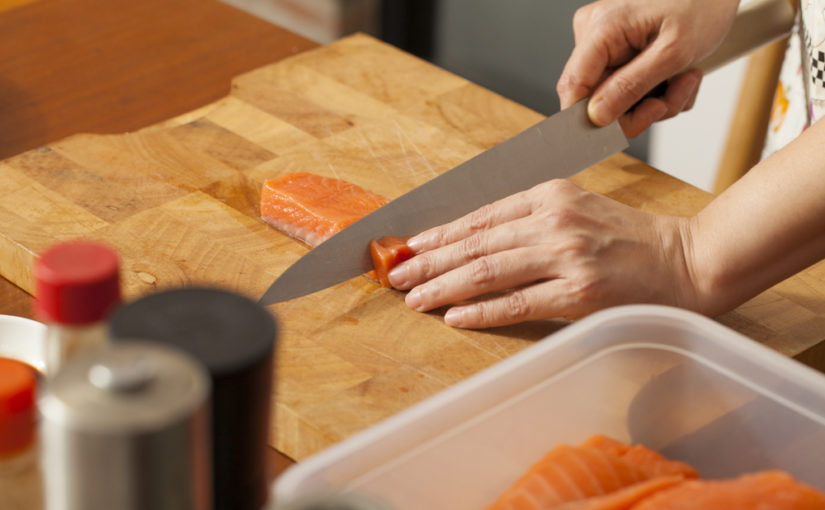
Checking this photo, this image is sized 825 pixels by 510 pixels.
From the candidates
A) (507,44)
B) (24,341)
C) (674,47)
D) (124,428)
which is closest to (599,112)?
(674,47)

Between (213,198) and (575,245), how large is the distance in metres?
0.64

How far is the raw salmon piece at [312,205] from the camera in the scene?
1.52m

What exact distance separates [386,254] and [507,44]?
2.40 metres

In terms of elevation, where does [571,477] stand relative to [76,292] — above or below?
below

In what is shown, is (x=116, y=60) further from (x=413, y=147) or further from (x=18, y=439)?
(x=18, y=439)

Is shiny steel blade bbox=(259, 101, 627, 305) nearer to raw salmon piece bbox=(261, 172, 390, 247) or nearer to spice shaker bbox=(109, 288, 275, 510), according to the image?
raw salmon piece bbox=(261, 172, 390, 247)

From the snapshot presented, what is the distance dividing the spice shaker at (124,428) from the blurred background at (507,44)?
8.39 ft

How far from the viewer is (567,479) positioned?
3.22 feet

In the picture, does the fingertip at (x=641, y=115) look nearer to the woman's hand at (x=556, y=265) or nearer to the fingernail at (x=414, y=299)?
the woman's hand at (x=556, y=265)

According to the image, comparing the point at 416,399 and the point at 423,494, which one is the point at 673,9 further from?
the point at 423,494

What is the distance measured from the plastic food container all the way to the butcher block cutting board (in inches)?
8.5

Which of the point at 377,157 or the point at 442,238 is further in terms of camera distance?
the point at 377,157

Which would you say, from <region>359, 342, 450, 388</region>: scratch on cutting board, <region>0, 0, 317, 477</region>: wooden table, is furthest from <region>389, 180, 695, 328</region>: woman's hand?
<region>0, 0, 317, 477</region>: wooden table

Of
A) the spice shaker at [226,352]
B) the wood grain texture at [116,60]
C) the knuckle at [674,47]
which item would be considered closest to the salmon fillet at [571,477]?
the spice shaker at [226,352]
